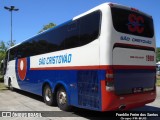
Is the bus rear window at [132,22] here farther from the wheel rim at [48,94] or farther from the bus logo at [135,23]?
the wheel rim at [48,94]

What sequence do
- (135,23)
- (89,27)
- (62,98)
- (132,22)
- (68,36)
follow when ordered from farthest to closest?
(62,98) → (68,36) → (135,23) → (132,22) → (89,27)

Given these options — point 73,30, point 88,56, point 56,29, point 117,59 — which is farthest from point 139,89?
point 56,29

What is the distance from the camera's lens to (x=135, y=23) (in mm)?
8945

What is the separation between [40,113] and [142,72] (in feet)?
13.2

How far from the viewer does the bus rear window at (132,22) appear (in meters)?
8.30

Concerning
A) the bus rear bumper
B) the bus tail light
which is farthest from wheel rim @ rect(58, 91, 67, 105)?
the bus tail light

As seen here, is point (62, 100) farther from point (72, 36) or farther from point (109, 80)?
point (109, 80)

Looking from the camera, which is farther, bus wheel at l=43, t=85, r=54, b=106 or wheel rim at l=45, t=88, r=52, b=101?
wheel rim at l=45, t=88, r=52, b=101

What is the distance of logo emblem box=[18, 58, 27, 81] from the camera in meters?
15.1

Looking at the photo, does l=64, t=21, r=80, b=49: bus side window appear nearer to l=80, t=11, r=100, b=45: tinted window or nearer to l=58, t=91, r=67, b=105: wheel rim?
l=80, t=11, r=100, b=45: tinted window

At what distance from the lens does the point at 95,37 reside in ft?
27.2

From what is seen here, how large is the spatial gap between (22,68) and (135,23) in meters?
8.68

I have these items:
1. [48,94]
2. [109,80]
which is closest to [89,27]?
[109,80]

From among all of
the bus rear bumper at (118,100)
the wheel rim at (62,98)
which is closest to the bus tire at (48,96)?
the wheel rim at (62,98)
